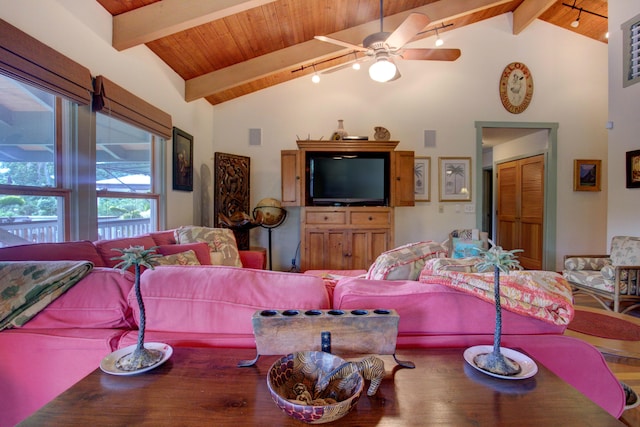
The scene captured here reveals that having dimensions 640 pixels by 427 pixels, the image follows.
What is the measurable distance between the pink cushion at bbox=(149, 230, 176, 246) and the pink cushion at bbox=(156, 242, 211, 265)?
0.28 metres

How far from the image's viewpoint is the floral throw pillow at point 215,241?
2.75 m

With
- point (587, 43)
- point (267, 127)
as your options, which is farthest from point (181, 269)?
point (587, 43)

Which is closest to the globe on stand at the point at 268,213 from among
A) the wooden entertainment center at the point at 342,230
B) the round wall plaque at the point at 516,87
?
the wooden entertainment center at the point at 342,230

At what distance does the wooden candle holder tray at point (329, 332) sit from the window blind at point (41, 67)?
1.95 m

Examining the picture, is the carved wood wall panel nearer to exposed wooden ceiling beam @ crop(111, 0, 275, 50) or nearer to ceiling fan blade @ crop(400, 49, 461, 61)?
exposed wooden ceiling beam @ crop(111, 0, 275, 50)

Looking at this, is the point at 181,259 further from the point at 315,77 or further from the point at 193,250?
the point at 315,77

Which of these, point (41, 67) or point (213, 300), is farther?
point (41, 67)

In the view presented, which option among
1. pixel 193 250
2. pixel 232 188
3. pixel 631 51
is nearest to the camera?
pixel 193 250

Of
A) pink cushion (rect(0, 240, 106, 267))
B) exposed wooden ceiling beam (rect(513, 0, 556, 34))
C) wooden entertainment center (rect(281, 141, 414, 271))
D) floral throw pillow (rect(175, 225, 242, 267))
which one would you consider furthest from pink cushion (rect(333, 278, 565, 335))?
exposed wooden ceiling beam (rect(513, 0, 556, 34))

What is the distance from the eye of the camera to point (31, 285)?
111cm

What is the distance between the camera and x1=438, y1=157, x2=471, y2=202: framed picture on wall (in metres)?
4.71

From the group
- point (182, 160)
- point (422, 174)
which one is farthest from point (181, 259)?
point (422, 174)

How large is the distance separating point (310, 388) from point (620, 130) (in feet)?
16.0

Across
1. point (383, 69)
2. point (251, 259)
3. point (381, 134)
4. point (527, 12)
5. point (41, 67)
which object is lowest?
point (251, 259)
